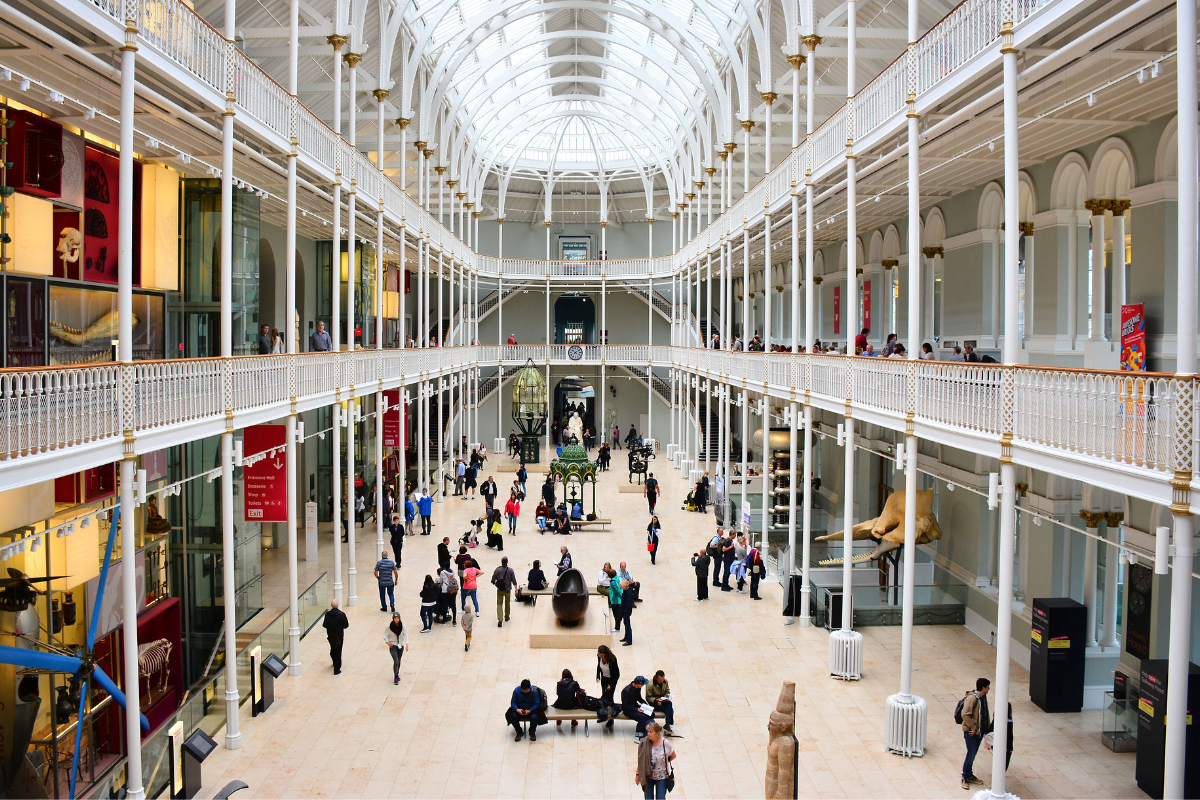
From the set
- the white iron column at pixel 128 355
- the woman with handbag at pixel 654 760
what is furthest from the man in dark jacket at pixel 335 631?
the woman with handbag at pixel 654 760

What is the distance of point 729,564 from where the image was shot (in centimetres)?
1980

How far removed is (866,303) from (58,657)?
73.7 feet

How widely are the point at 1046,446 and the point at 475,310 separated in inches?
1371

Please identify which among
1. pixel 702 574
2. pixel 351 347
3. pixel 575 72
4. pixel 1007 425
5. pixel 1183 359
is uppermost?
pixel 575 72

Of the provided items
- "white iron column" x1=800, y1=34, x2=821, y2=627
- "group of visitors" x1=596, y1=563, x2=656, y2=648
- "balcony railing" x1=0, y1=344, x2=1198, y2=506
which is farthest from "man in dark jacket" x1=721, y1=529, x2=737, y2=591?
"balcony railing" x1=0, y1=344, x2=1198, y2=506

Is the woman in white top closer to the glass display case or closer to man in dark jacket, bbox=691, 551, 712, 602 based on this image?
man in dark jacket, bbox=691, 551, 712, 602

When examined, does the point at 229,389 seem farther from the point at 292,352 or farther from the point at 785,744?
the point at 785,744

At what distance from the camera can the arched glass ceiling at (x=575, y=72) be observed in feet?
89.5

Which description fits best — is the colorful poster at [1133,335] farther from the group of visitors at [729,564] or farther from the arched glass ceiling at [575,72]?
the arched glass ceiling at [575,72]

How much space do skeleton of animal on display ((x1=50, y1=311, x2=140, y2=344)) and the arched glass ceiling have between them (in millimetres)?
13419

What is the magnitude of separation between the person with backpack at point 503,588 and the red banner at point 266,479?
13.6 feet

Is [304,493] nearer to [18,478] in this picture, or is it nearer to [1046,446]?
[18,478]

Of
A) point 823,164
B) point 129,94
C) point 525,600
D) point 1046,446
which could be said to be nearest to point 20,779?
point 129,94

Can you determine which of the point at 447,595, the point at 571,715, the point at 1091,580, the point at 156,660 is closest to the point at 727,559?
the point at 447,595
